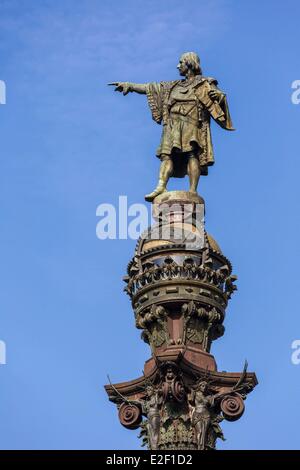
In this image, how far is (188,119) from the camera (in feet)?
121

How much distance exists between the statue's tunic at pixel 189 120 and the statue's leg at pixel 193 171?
162 millimetres

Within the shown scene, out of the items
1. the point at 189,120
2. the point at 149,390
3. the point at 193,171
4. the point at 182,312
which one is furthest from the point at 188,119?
the point at 149,390

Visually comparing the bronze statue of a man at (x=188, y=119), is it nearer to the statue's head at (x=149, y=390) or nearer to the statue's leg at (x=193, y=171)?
the statue's leg at (x=193, y=171)

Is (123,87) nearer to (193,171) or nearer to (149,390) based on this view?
(193,171)

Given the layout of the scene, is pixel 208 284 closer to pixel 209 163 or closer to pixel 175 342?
pixel 175 342

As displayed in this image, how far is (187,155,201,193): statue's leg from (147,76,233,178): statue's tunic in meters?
0.16

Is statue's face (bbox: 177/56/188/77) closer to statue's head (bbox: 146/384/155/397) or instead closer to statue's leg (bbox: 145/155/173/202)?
statue's leg (bbox: 145/155/173/202)

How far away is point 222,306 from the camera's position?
3378 cm

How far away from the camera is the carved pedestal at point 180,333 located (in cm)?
3209

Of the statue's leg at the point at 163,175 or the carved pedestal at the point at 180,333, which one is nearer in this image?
the carved pedestal at the point at 180,333

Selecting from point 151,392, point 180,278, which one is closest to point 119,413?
point 151,392

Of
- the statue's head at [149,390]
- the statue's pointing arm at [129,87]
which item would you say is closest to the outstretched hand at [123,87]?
the statue's pointing arm at [129,87]

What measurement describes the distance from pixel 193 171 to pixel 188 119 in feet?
4.61
